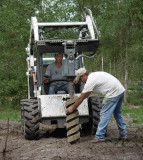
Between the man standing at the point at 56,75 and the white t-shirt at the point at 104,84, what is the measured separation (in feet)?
4.99

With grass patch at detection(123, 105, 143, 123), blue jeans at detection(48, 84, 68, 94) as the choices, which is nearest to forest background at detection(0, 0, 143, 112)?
grass patch at detection(123, 105, 143, 123)

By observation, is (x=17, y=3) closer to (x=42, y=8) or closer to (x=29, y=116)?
(x=42, y=8)

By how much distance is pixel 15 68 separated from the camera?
69.7ft

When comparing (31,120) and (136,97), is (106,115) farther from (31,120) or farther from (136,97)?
(136,97)

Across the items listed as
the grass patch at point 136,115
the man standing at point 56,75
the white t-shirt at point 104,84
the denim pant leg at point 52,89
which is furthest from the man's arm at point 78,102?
the grass patch at point 136,115

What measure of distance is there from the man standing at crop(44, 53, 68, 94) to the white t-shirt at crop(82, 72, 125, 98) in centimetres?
152

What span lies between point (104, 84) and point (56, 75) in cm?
182

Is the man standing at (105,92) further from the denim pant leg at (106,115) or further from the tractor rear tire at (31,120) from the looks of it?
the tractor rear tire at (31,120)

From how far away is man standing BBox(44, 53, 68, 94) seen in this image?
9.59 meters

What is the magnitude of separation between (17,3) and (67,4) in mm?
2965

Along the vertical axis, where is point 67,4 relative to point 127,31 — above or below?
above

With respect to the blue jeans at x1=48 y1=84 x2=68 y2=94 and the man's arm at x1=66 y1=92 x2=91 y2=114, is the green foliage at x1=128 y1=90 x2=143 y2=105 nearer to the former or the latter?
the blue jeans at x1=48 y1=84 x2=68 y2=94

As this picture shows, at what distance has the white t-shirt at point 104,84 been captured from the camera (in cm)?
808

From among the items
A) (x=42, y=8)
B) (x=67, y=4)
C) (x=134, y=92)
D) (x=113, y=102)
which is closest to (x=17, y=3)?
(x=42, y=8)
